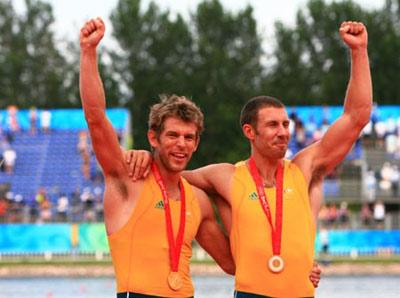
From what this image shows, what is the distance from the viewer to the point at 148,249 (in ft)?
32.3

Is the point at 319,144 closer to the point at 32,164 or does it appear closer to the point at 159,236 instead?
the point at 159,236

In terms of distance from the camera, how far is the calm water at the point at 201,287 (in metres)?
34.5

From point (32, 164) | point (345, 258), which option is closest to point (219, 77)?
point (32, 164)

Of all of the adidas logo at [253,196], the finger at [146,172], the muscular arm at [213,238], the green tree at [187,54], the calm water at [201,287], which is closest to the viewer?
the finger at [146,172]

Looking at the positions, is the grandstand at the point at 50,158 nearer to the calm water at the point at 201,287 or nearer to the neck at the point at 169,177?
the calm water at the point at 201,287

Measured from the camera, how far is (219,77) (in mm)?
86438

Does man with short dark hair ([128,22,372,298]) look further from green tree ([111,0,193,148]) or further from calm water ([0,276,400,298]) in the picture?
green tree ([111,0,193,148])

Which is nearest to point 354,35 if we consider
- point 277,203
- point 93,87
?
point 277,203

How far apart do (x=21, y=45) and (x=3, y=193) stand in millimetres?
38674

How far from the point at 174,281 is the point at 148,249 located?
12.1 inches

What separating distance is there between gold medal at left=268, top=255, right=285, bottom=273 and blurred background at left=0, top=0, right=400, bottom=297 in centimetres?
3823

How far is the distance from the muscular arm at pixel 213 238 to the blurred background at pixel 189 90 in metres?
37.8

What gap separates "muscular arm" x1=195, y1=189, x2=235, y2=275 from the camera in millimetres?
10305

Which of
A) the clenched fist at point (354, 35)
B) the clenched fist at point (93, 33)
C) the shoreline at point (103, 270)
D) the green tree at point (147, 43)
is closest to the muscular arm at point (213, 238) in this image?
the clenched fist at point (93, 33)
